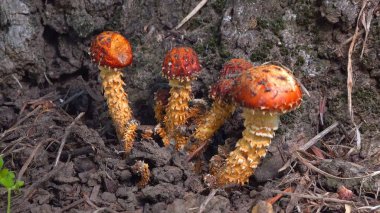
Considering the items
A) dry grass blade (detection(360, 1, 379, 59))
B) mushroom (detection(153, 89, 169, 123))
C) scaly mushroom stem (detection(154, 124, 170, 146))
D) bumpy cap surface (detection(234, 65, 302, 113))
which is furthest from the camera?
mushroom (detection(153, 89, 169, 123))

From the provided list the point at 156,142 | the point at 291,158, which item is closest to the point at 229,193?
the point at 291,158

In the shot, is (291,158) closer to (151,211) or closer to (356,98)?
(356,98)

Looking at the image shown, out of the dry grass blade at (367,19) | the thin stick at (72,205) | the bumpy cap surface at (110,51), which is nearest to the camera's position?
the thin stick at (72,205)

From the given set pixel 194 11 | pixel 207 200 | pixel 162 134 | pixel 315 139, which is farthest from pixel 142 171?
pixel 194 11

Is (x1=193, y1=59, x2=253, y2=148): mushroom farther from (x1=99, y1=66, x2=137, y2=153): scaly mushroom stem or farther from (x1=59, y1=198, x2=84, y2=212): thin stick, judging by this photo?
(x1=59, y1=198, x2=84, y2=212): thin stick

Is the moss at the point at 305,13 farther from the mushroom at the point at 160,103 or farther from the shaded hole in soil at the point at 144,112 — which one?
the shaded hole in soil at the point at 144,112

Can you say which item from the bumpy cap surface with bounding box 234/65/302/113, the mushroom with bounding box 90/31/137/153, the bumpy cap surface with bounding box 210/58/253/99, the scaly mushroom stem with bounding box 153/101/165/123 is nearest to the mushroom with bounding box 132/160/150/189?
the mushroom with bounding box 90/31/137/153

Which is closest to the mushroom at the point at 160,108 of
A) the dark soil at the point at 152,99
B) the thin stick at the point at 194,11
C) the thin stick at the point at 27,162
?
the dark soil at the point at 152,99
